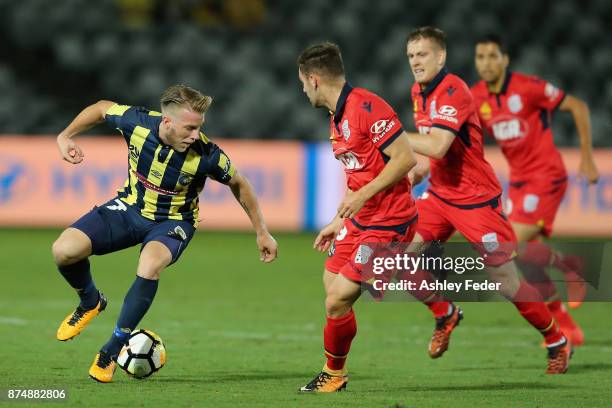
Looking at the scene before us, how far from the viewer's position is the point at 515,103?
8.56m

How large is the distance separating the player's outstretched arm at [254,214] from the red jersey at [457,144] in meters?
1.19

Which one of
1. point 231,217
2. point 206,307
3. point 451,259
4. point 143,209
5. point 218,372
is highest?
point 143,209

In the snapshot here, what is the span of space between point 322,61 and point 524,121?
308cm

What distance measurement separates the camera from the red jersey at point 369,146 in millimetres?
5969

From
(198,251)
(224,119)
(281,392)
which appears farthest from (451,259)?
(224,119)

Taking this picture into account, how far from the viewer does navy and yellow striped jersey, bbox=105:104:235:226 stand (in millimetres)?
6504

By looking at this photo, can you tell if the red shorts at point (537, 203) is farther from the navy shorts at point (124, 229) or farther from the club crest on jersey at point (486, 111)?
the navy shorts at point (124, 229)

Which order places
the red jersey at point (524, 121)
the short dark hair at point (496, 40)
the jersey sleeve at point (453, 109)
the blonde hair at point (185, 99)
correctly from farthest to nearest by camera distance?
the red jersey at point (524, 121)
the short dark hair at point (496, 40)
the jersey sleeve at point (453, 109)
the blonde hair at point (185, 99)

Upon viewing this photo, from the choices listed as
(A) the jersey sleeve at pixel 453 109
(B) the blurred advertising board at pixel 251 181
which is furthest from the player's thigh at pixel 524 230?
(B) the blurred advertising board at pixel 251 181

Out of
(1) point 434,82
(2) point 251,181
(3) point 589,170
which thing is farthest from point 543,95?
(2) point 251,181

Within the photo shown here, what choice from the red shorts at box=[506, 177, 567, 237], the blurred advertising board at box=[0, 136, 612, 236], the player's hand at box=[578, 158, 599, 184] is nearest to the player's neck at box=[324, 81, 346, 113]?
the red shorts at box=[506, 177, 567, 237]

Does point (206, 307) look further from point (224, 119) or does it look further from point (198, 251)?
point (224, 119)

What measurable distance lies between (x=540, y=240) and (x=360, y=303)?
2192 millimetres

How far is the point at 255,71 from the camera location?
19.7 m
